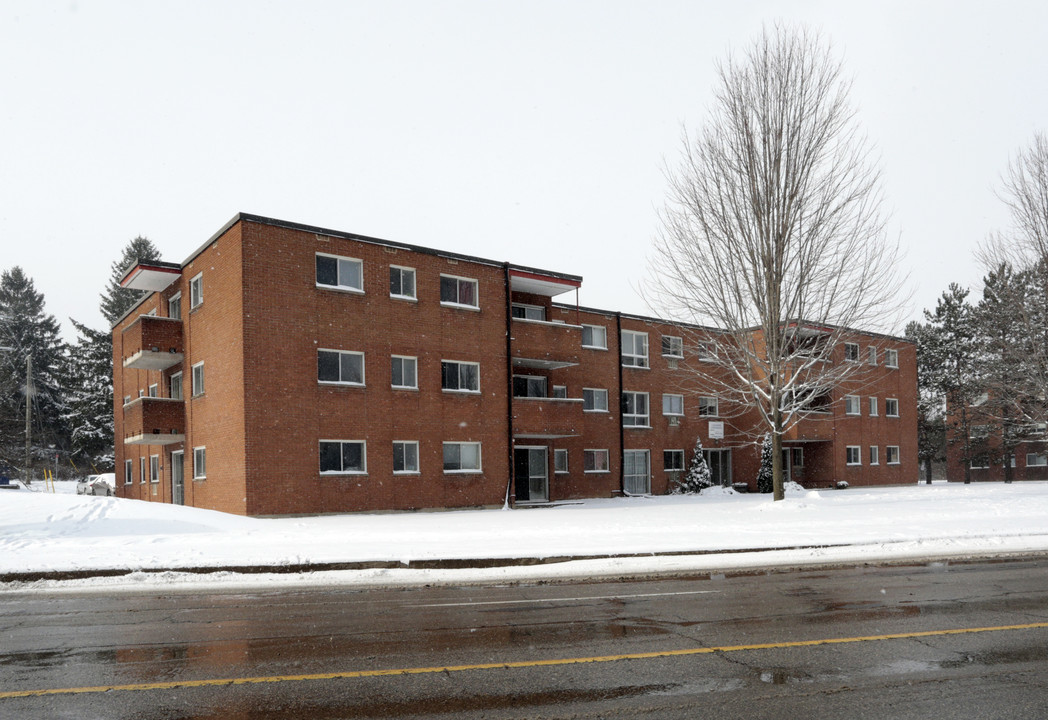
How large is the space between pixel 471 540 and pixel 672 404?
84.0 ft

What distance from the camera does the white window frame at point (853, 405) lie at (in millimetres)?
45438

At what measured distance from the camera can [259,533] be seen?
761 inches

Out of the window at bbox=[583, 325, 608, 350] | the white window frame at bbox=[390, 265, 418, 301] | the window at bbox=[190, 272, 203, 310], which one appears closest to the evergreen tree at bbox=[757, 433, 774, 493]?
the window at bbox=[583, 325, 608, 350]

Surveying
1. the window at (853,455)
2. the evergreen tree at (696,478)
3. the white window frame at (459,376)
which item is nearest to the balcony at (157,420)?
the white window frame at (459,376)

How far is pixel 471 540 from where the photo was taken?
17.5m

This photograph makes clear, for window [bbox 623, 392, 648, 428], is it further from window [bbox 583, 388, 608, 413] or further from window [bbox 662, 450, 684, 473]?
window [bbox 662, 450, 684, 473]

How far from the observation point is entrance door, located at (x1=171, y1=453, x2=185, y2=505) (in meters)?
31.1

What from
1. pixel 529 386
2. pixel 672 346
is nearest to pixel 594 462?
pixel 529 386

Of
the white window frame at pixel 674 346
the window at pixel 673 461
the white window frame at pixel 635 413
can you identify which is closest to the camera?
the white window frame at pixel 635 413

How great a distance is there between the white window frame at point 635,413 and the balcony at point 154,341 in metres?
19.6

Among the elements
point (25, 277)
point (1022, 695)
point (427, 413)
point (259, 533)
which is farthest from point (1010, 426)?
point (25, 277)

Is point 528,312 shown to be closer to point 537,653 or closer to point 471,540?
point 471,540

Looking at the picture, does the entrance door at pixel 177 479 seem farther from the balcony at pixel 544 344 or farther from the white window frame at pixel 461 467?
the balcony at pixel 544 344

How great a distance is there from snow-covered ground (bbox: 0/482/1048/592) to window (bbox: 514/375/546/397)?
28.9 feet
